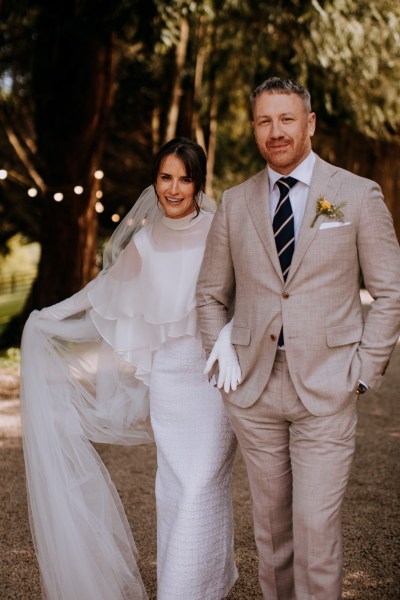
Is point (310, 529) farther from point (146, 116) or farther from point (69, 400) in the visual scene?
point (146, 116)

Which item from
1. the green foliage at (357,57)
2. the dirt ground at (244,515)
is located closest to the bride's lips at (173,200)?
the dirt ground at (244,515)

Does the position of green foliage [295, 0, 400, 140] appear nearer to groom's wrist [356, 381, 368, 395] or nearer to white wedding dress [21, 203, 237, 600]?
white wedding dress [21, 203, 237, 600]

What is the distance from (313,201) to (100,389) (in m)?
1.42

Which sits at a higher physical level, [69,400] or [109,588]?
[69,400]

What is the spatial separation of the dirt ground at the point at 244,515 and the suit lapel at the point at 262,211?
61.9 inches

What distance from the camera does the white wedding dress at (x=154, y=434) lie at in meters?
3.15

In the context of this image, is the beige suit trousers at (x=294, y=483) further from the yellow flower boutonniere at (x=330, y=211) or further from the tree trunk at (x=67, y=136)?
the tree trunk at (x=67, y=136)

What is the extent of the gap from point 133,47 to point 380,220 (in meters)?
10.3

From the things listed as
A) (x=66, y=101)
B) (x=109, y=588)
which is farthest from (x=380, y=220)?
(x=66, y=101)

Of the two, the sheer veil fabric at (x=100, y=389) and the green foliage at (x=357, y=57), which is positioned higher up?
the green foliage at (x=357, y=57)

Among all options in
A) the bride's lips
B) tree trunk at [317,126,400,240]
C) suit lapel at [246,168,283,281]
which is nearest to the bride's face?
the bride's lips

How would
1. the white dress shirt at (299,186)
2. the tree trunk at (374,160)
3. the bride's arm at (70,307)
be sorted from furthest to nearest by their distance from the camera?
the tree trunk at (374,160) → the bride's arm at (70,307) → the white dress shirt at (299,186)

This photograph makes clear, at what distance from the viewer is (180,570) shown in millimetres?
3090

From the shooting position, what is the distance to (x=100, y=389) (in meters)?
3.60
